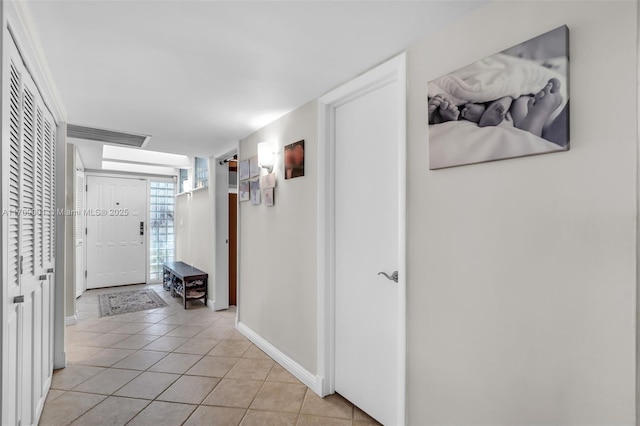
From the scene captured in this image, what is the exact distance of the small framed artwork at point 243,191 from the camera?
11.4 feet

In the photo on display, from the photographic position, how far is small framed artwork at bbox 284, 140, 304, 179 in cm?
257

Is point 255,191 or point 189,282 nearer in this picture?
point 255,191

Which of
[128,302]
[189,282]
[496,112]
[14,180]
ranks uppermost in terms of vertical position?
[496,112]

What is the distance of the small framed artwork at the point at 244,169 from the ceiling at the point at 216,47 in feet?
2.76

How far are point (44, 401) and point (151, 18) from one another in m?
2.53

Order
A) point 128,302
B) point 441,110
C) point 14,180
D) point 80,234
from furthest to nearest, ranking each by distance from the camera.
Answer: point 80,234, point 128,302, point 441,110, point 14,180

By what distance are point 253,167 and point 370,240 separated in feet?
5.65

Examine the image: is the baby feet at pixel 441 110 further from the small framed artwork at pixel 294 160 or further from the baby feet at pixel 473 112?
the small framed artwork at pixel 294 160

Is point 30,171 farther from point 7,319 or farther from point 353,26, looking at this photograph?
point 353,26

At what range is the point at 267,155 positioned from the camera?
294cm

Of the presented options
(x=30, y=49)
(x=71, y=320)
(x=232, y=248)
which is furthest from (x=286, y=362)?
(x=71, y=320)

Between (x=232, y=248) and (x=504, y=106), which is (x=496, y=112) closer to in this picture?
(x=504, y=106)

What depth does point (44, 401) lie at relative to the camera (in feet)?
7.22

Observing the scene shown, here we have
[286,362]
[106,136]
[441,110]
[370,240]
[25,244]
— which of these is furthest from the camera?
[106,136]
